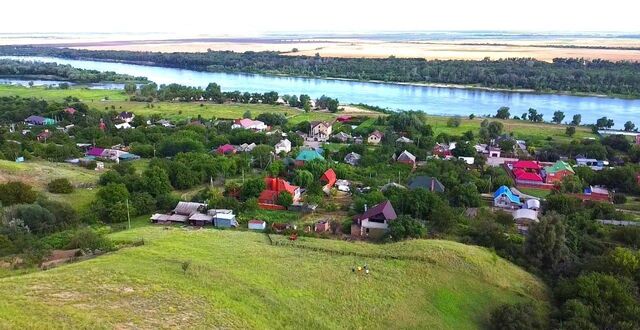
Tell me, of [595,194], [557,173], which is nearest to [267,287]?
[595,194]

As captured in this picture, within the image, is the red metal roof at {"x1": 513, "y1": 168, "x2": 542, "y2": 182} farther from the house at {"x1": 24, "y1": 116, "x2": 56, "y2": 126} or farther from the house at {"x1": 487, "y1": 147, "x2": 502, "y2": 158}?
the house at {"x1": 24, "y1": 116, "x2": 56, "y2": 126}

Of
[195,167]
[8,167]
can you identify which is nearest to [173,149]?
[195,167]

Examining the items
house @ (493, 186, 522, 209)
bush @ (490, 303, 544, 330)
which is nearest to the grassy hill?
bush @ (490, 303, 544, 330)

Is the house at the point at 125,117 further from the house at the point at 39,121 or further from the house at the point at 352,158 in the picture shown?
the house at the point at 352,158

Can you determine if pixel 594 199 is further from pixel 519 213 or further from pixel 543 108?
pixel 543 108

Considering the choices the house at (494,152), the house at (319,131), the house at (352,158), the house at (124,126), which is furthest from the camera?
the house at (124,126)

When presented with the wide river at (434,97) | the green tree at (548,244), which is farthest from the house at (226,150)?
the wide river at (434,97)
